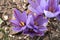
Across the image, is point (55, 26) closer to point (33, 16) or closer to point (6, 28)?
point (6, 28)

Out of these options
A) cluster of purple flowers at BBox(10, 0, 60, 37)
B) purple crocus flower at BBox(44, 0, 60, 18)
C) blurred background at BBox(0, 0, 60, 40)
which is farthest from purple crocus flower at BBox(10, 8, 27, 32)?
blurred background at BBox(0, 0, 60, 40)

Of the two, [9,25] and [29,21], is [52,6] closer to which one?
[29,21]

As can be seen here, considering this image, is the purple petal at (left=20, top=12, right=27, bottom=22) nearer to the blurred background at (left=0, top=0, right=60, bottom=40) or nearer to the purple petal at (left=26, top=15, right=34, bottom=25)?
the purple petal at (left=26, top=15, right=34, bottom=25)

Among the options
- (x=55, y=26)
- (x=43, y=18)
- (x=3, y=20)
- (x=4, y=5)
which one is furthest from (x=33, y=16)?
(x=4, y=5)

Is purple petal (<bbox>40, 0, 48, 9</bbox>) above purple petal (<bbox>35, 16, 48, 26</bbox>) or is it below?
above

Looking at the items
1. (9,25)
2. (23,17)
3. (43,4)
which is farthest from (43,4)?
(9,25)

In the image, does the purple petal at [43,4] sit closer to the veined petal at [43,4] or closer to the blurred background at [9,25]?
the veined petal at [43,4]

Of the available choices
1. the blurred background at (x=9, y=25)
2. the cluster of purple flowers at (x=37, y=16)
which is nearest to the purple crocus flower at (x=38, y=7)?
the cluster of purple flowers at (x=37, y=16)
